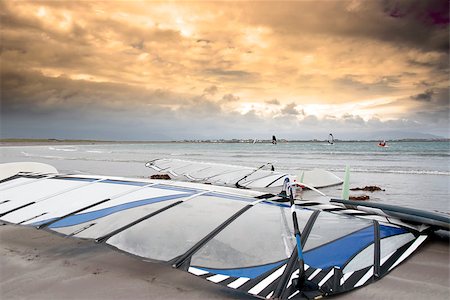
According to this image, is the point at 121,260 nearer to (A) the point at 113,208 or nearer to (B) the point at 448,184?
(A) the point at 113,208

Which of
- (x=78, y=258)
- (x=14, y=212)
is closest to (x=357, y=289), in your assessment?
(x=78, y=258)

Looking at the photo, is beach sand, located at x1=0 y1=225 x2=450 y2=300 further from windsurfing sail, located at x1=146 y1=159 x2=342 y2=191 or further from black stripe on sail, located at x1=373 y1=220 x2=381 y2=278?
windsurfing sail, located at x1=146 y1=159 x2=342 y2=191

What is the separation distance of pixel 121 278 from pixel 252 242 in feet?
4.42

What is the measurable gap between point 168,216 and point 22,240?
238cm

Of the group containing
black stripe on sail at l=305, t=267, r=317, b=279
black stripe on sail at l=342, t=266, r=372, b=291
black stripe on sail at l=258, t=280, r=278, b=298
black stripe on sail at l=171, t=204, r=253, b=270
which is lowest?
black stripe on sail at l=342, t=266, r=372, b=291

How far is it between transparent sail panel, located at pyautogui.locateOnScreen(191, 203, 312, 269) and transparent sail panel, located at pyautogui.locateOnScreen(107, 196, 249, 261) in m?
0.17

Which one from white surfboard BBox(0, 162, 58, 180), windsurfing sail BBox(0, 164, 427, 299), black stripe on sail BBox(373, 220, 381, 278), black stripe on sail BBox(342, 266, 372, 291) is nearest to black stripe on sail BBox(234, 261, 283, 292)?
windsurfing sail BBox(0, 164, 427, 299)

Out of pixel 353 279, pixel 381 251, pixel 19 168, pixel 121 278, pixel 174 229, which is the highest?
pixel 19 168

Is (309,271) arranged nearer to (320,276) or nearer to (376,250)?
(320,276)

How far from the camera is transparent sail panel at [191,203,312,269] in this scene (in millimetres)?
2732

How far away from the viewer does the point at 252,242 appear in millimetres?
2971

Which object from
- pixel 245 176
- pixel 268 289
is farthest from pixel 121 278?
pixel 245 176

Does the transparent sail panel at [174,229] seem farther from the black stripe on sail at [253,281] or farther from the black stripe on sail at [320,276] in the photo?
the black stripe on sail at [320,276]

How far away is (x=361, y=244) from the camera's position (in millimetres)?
3037
